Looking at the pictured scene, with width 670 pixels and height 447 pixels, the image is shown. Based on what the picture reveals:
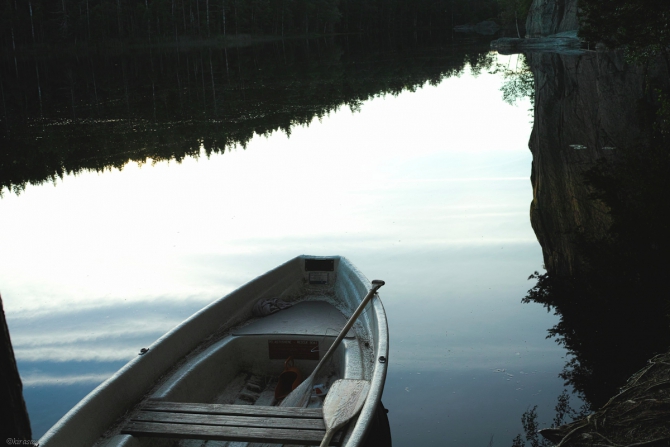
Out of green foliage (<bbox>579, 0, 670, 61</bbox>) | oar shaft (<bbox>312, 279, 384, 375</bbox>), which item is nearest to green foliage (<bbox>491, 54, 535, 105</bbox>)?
green foliage (<bbox>579, 0, 670, 61</bbox>)

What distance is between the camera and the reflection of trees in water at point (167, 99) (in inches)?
583

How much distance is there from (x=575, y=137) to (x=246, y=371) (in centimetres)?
1053

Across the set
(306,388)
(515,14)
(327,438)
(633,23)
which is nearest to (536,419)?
(306,388)

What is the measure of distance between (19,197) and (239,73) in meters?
21.6

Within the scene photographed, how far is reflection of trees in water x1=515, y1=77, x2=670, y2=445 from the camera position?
207 inches

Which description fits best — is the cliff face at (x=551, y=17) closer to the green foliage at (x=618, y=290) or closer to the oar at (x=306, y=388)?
the green foliage at (x=618, y=290)

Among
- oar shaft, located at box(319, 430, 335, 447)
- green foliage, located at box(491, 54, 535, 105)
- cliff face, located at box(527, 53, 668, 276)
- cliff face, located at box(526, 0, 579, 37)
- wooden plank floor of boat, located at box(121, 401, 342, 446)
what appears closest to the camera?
oar shaft, located at box(319, 430, 335, 447)

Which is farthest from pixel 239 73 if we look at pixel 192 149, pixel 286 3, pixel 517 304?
pixel 286 3

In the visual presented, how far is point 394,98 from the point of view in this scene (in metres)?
23.0

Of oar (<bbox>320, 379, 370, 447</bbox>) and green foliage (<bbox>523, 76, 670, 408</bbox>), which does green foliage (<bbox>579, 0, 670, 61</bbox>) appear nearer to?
green foliage (<bbox>523, 76, 670, 408</bbox>)

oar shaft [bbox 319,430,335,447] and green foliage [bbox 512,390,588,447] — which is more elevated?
oar shaft [bbox 319,430,335,447]

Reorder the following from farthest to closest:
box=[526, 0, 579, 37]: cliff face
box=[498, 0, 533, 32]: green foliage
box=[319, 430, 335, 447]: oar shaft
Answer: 1. box=[498, 0, 533, 32]: green foliage
2. box=[526, 0, 579, 37]: cliff face
3. box=[319, 430, 335, 447]: oar shaft

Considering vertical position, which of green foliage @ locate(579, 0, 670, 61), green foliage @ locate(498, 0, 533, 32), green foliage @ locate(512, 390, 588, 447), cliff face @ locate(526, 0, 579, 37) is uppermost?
green foliage @ locate(498, 0, 533, 32)

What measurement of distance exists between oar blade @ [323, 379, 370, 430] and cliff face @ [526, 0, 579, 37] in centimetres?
3528
